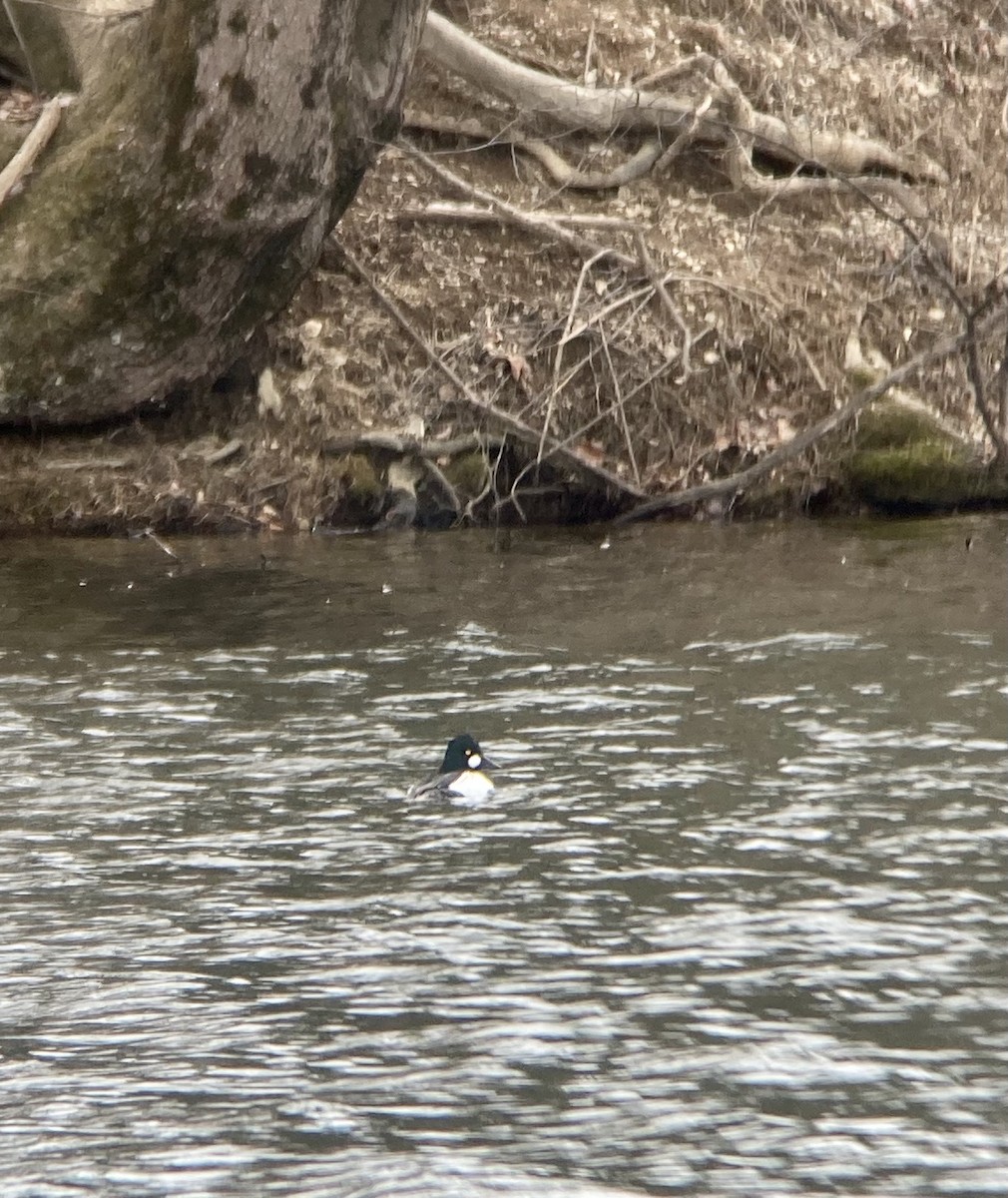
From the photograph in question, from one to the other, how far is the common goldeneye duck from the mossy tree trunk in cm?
569

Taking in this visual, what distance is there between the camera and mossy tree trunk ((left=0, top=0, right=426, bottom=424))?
11.5 metres

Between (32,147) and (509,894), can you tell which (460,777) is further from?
(32,147)

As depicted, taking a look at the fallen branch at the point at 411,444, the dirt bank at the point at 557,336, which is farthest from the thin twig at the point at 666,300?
the fallen branch at the point at 411,444

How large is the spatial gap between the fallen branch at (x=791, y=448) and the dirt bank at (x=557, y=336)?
6.1 inches

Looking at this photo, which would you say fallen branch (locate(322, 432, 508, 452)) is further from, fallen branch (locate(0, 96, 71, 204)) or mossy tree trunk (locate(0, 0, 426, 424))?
fallen branch (locate(0, 96, 71, 204))

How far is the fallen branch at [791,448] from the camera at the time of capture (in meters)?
13.2

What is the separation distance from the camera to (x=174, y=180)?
1189cm

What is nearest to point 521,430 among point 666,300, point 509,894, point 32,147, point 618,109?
point 666,300

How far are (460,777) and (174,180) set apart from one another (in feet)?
19.7

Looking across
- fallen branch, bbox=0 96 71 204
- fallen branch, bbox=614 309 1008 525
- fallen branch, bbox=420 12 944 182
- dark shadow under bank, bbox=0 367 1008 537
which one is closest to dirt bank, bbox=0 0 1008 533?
dark shadow under bank, bbox=0 367 1008 537

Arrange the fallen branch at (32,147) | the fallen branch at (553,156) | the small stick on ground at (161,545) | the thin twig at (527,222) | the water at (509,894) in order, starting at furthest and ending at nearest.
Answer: the fallen branch at (553,156), the thin twig at (527,222), the fallen branch at (32,147), the small stick on ground at (161,545), the water at (509,894)

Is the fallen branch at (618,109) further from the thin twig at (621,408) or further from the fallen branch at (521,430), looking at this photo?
the fallen branch at (521,430)

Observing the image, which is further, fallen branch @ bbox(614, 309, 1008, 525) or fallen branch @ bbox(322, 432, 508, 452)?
fallen branch @ bbox(322, 432, 508, 452)

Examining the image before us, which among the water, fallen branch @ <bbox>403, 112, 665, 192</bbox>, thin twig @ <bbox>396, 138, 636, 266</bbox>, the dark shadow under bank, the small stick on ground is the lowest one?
the water
